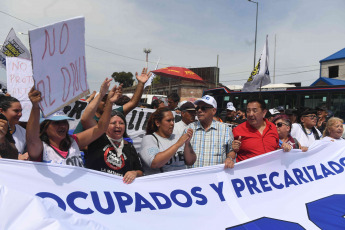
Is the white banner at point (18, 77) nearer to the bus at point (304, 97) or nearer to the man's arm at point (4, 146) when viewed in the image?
the man's arm at point (4, 146)

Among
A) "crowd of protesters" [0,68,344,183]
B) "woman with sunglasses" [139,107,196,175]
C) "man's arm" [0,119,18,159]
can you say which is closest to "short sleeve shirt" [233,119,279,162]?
"crowd of protesters" [0,68,344,183]

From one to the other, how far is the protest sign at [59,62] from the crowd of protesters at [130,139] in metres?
0.09

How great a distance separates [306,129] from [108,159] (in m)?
3.53

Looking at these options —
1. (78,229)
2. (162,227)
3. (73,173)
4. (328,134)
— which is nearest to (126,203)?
(162,227)

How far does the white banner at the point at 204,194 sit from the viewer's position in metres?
2.04

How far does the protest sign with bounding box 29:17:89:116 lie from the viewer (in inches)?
67.1

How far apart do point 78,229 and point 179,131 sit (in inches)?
104

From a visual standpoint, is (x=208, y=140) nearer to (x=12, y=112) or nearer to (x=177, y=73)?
(x=12, y=112)

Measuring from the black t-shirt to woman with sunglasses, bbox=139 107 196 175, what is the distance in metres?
0.13

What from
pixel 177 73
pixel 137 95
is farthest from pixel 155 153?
pixel 177 73

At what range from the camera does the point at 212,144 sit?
3133 mm

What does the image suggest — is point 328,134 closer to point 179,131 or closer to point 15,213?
point 179,131

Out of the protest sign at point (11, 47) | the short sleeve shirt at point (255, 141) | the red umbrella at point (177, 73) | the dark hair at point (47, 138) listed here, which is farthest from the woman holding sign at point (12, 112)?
the red umbrella at point (177, 73)

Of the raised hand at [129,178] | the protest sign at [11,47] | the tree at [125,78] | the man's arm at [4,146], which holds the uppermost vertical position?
the tree at [125,78]
